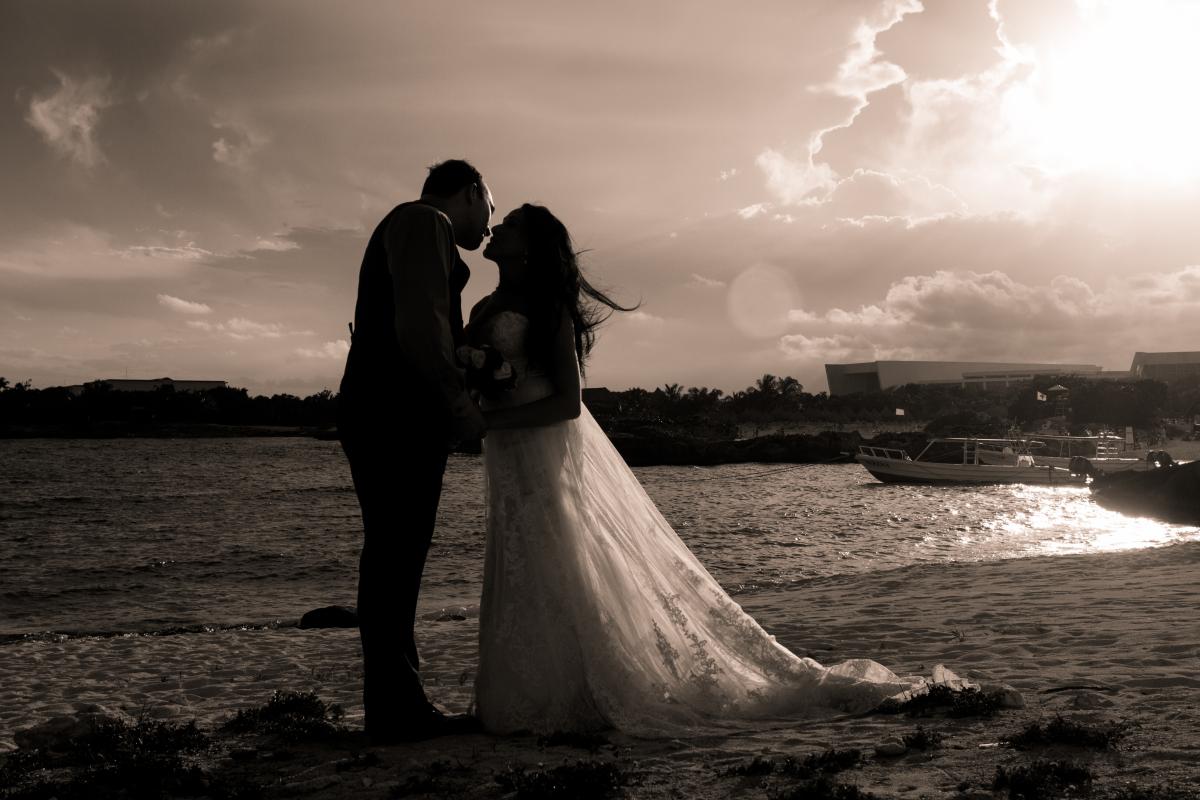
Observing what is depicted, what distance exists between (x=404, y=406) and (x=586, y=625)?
1.35 meters

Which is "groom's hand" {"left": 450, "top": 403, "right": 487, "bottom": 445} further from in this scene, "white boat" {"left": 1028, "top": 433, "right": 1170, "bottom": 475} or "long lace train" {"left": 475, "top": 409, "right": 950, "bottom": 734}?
"white boat" {"left": 1028, "top": 433, "right": 1170, "bottom": 475}

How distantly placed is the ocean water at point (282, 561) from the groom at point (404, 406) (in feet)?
6.54

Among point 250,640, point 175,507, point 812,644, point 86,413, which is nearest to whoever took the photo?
point 812,644

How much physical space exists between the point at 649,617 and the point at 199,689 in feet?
14.3

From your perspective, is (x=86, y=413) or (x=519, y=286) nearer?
(x=519, y=286)

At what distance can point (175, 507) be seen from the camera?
3944 centimetres

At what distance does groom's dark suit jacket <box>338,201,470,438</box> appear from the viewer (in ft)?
13.1

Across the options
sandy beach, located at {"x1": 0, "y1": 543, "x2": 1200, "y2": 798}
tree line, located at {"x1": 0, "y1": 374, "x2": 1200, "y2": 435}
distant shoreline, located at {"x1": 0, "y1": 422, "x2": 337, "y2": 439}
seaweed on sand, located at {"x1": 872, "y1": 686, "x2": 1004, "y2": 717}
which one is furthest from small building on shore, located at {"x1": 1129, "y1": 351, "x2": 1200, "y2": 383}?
seaweed on sand, located at {"x1": 872, "y1": 686, "x2": 1004, "y2": 717}

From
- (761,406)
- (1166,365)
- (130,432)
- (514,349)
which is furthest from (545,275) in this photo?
(1166,365)

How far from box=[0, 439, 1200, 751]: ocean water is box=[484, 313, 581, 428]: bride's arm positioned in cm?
263

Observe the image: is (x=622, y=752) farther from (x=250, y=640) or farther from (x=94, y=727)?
(x=250, y=640)

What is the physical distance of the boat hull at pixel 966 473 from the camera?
153 ft

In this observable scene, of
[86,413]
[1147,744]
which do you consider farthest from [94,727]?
[86,413]

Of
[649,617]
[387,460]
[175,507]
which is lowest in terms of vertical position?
[175,507]
